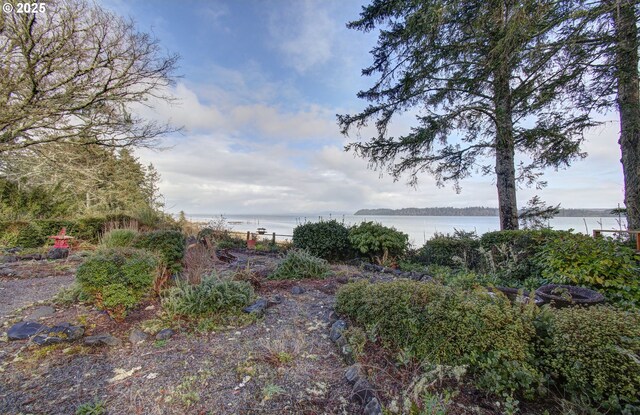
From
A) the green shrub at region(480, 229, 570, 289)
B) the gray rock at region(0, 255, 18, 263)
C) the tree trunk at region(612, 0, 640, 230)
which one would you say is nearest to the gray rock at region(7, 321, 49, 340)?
the gray rock at region(0, 255, 18, 263)

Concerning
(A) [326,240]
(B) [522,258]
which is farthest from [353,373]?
(A) [326,240]

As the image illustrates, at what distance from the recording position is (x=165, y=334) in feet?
8.57

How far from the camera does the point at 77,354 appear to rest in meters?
2.34

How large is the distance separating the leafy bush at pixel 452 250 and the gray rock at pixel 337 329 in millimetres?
3634

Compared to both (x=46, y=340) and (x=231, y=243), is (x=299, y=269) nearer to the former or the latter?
(x=46, y=340)

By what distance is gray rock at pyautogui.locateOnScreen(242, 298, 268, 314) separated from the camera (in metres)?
3.06

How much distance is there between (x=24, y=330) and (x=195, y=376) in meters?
1.92

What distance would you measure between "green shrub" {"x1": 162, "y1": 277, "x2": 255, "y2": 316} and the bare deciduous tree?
7702 mm

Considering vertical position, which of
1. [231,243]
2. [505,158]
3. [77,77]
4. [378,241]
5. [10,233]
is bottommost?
[231,243]

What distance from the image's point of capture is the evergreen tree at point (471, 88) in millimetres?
4398

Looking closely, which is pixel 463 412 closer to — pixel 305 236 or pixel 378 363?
pixel 378 363

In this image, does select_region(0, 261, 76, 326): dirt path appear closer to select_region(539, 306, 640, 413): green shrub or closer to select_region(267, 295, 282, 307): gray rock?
select_region(267, 295, 282, 307): gray rock

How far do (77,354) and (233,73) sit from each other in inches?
262

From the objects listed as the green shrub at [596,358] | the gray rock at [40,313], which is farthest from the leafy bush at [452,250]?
the gray rock at [40,313]
